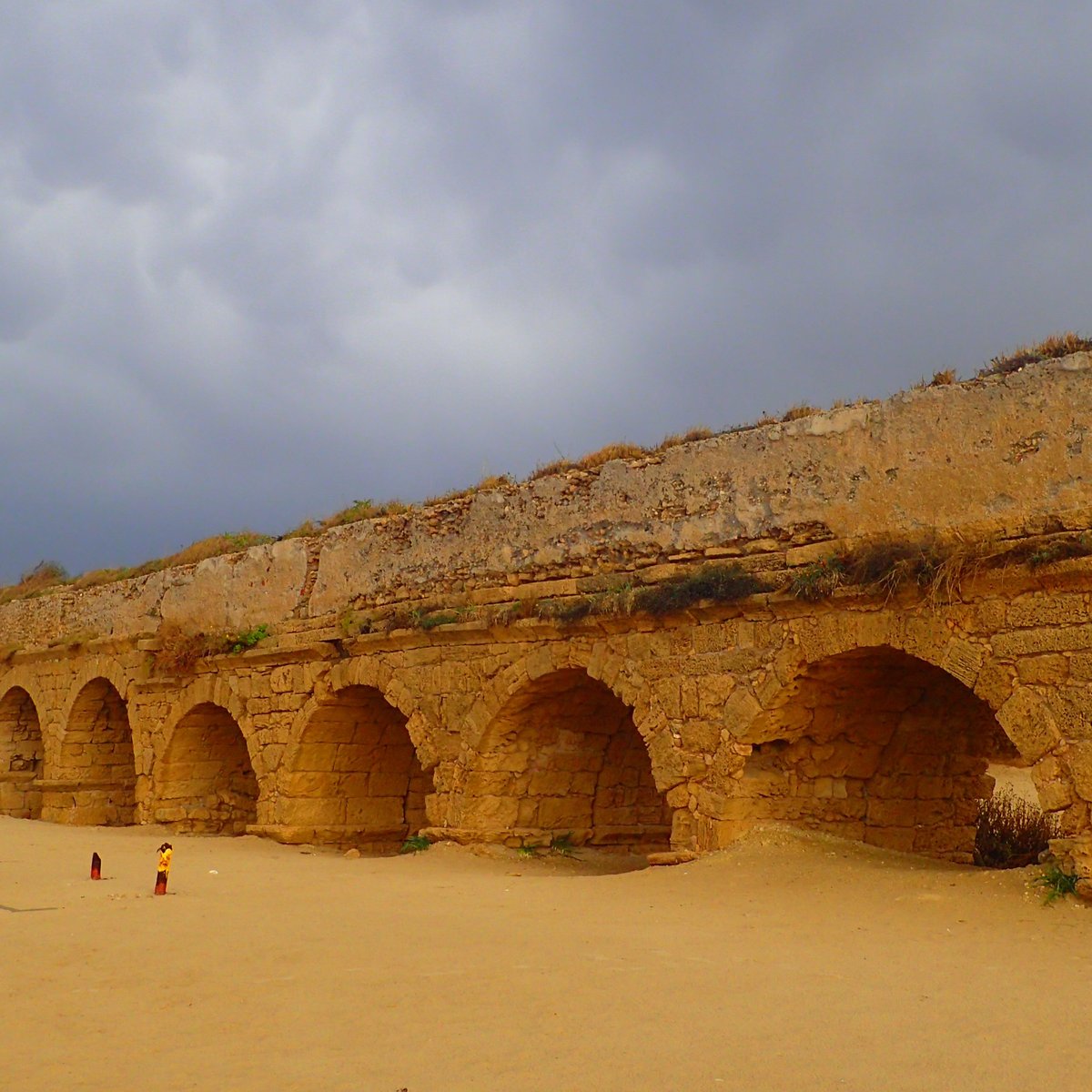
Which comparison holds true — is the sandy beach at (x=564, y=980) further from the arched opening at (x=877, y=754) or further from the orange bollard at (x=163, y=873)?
the arched opening at (x=877, y=754)

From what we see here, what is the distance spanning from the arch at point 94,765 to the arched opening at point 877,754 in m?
10.0

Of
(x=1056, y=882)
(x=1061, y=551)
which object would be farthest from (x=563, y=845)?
(x=1061, y=551)

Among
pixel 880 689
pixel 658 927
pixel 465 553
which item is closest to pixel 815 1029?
pixel 658 927

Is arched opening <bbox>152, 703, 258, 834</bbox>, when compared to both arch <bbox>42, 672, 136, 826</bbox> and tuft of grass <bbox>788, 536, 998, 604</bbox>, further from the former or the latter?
tuft of grass <bbox>788, 536, 998, 604</bbox>

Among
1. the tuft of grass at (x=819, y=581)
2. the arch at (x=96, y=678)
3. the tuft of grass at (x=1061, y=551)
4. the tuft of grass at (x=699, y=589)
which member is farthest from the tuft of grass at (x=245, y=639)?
the tuft of grass at (x=1061, y=551)

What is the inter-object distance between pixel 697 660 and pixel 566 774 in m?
2.42

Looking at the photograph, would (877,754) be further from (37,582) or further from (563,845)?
(37,582)

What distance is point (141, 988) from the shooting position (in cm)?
484

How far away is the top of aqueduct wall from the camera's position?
23.4 ft

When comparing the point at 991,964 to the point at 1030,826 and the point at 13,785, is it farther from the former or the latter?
the point at 13,785

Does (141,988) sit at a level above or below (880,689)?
below

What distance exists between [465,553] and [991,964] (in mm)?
6144

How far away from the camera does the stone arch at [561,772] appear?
380 inches

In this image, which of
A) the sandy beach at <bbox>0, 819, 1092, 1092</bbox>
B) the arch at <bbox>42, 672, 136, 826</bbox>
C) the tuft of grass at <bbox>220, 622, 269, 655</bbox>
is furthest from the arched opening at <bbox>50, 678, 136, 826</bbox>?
the sandy beach at <bbox>0, 819, 1092, 1092</bbox>
